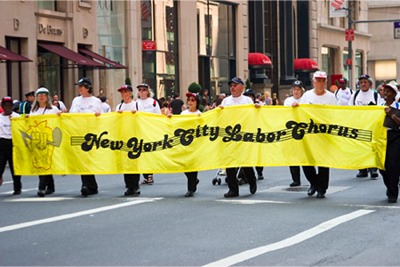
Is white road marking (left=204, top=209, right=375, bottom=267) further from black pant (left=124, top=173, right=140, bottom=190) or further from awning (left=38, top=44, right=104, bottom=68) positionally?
awning (left=38, top=44, right=104, bottom=68)

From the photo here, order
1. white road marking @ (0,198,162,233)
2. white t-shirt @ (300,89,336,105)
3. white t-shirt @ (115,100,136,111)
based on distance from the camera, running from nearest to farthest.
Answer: white road marking @ (0,198,162,233) → white t-shirt @ (300,89,336,105) → white t-shirt @ (115,100,136,111)

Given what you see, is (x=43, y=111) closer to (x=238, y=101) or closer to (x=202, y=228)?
(x=238, y=101)

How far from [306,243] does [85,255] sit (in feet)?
7.77

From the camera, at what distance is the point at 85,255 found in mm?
9969

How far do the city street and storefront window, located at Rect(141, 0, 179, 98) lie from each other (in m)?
24.3

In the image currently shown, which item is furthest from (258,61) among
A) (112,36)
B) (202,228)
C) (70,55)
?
(202,228)

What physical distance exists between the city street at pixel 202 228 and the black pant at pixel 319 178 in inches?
8.2

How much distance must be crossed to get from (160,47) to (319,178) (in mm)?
27586

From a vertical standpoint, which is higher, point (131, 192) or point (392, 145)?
point (392, 145)

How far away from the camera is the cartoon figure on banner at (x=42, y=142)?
54.0ft

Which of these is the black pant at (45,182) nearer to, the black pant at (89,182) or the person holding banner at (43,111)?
the person holding banner at (43,111)

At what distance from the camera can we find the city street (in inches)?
385

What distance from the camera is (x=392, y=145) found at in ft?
47.1

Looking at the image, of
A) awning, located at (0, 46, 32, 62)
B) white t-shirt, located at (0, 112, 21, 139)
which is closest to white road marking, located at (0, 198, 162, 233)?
white t-shirt, located at (0, 112, 21, 139)
